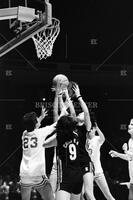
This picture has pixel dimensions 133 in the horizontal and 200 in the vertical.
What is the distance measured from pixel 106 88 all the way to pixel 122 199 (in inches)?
94.0

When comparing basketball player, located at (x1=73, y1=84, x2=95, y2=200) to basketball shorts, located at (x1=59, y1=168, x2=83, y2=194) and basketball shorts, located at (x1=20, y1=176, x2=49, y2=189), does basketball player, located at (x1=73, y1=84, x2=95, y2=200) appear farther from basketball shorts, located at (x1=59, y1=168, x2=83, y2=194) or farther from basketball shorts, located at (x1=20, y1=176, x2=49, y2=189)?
basketball shorts, located at (x1=20, y1=176, x2=49, y2=189)

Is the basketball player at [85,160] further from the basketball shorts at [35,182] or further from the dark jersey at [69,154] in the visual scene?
the basketball shorts at [35,182]

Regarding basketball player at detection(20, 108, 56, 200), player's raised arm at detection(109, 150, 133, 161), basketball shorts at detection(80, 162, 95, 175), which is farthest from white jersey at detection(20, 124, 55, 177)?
player's raised arm at detection(109, 150, 133, 161)

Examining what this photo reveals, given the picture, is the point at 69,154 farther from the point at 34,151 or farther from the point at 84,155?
the point at 34,151

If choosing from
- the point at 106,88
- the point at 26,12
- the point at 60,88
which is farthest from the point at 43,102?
the point at 26,12

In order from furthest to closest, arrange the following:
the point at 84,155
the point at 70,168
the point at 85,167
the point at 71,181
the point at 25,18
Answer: the point at 25,18 → the point at 84,155 → the point at 85,167 → the point at 70,168 → the point at 71,181

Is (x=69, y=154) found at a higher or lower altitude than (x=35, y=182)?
higher

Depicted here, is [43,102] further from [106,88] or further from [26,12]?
[26,12]

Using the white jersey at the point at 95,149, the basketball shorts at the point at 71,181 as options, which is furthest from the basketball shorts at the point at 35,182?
the white jersey at the point at 95,149

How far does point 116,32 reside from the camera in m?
10.3

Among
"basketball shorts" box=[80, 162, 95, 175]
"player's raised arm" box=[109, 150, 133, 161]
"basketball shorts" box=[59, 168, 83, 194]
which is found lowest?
"basketball shorts" box=[59, 168, 83, 194]

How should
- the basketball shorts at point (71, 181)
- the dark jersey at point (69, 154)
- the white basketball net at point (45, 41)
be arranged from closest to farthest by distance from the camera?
1. the basketball shorts at point (71, 181)
2. the dark jersey at point (69, 154)
3. the white basketball net at point (45, 41)

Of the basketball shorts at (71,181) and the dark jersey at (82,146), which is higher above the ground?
the dark jersey at (82,146)

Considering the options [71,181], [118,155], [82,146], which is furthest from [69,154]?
[118,155]
